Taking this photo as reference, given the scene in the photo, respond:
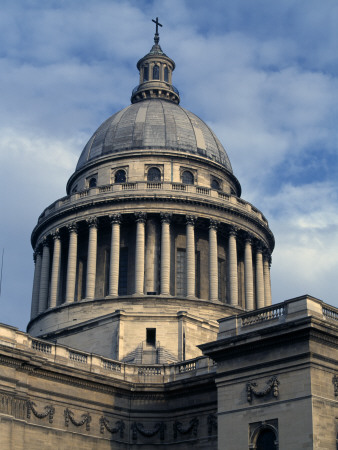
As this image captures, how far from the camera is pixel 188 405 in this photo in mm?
49656

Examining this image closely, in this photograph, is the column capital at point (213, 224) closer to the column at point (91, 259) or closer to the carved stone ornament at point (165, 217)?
the carved stone ornament at point (165, 217)

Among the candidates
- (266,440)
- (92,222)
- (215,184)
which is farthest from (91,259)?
(266,440)

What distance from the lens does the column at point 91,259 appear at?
207ft

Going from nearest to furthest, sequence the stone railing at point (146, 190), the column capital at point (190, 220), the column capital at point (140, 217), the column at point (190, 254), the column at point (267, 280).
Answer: the column at point (190, 254) → the column capital at point (140, 217) → the column capital at point (190, 220) → the stone railing at point (146, 190) → the column at point (267, 280)

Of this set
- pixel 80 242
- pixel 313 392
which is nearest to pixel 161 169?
pixel 80 242

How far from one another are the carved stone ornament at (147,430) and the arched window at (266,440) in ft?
38.8

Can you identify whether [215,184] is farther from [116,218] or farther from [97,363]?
[97,363]

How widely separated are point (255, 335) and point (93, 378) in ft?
40.7

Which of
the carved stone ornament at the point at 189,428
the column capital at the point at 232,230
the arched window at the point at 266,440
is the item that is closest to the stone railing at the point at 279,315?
the arched window at the point at 266,440

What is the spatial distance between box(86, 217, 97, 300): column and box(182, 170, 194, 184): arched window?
9119 mm

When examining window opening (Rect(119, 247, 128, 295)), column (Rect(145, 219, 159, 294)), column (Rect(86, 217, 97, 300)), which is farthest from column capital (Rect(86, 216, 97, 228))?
column (Rect(145, 219, 159, 294))

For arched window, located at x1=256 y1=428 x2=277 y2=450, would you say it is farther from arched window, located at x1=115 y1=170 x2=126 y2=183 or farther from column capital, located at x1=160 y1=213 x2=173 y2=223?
arched window, located at x1=115 y1=170 x2=126 y2=183

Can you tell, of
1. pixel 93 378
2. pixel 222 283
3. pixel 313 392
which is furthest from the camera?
pixel 222 283

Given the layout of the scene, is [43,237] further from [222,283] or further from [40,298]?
[222,283]
